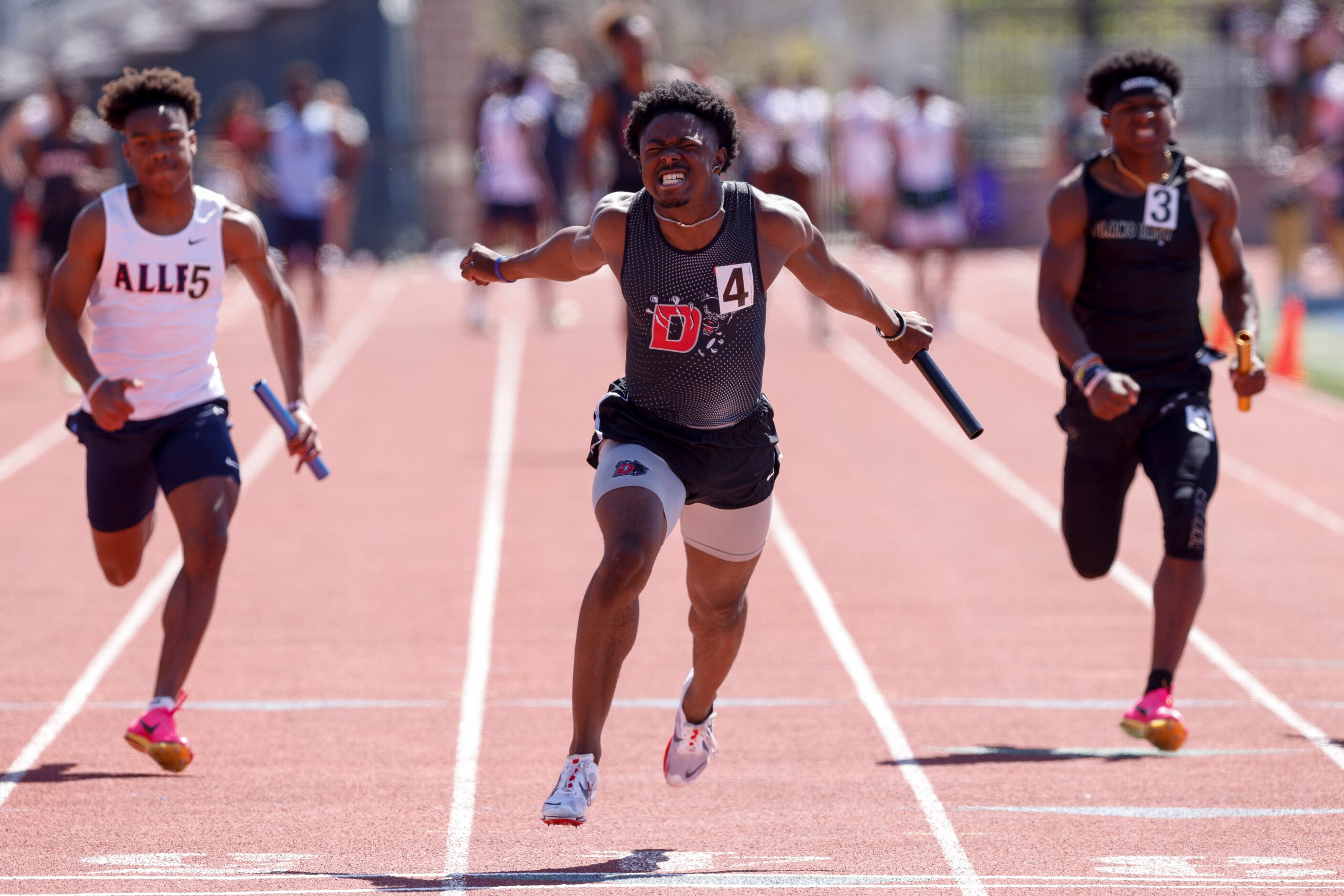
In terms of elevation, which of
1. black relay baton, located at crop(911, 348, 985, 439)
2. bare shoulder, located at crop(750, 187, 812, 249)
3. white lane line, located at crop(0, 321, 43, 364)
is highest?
bare shoulder, located at crop(750, 187, 812, 249)

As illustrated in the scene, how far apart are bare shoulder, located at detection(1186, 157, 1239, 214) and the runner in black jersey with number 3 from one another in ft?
4.87

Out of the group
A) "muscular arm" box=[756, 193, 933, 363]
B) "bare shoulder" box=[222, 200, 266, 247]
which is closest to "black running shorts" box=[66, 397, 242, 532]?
"bare shoulder" box=[222, 200, 266, 247]

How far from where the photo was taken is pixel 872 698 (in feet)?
24.2

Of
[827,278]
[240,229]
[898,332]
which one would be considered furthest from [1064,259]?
[240,229]

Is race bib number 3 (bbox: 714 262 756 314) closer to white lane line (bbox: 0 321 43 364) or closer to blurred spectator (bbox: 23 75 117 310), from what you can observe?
blurred spectator (bbox: 23 75 117 310)

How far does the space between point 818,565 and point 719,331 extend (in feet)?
14.8

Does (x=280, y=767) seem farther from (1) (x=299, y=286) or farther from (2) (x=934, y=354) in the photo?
(1) (x=299, y=286)

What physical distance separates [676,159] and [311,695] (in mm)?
3051

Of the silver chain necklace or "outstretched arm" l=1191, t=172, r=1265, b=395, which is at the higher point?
the silver chain necklace

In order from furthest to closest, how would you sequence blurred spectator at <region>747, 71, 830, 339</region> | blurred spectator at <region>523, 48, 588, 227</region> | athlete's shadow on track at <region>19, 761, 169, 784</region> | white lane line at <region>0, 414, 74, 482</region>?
blurred spectator at <region>747, 71, 830, 339</region> < blurred spectator at <region>523, 48, 588, 227</region> < white lane line at <region>0, 414, 74, 482</region> < athlete's shadow on track at <region>19, 761, 169, 784</region>

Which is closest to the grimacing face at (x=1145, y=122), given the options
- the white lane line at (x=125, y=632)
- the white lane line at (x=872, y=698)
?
the white lane line at (x=872, y=698)

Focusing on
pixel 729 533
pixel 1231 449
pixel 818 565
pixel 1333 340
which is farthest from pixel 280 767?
pixel 1333 340

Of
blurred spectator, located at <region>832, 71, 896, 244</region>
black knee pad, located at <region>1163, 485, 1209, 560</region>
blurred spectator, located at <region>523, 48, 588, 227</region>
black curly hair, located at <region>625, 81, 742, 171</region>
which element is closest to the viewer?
black curly hair, located at <region>625, 81, 742, 171</region>

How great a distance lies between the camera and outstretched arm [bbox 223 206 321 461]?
645 cm
